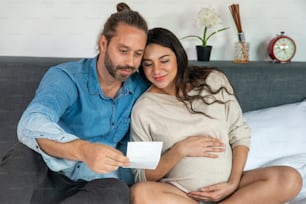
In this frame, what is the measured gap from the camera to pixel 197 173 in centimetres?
153

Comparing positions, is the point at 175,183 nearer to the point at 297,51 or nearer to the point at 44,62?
the point at 44,62

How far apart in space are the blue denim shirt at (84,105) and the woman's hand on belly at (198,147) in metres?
0.22

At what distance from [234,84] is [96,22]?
2.34 ft

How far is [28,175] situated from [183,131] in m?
0.53

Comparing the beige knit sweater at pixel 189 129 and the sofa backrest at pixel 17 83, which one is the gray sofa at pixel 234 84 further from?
the beige knit sweater at pixel 189 129

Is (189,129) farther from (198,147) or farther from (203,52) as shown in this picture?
(203,52)

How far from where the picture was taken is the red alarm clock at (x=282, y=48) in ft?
7.07

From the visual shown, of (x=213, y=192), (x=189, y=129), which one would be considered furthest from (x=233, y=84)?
(x=213, y=192)

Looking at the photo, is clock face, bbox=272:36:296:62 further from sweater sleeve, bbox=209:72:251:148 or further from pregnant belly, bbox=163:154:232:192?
pregnant belly, bbox=163:154:232:192

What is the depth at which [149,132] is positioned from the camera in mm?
1574

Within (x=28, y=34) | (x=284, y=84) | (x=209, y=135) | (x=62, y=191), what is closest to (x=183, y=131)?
(x=209, y=135)

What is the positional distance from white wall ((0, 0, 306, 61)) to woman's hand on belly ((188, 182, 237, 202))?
884 millimetres

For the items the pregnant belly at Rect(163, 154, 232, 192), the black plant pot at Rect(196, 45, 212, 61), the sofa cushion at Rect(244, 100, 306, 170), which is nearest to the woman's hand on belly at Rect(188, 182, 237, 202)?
the pregnant belly at Rect(163, 154, 232, 192)

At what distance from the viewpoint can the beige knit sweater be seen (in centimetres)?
154
